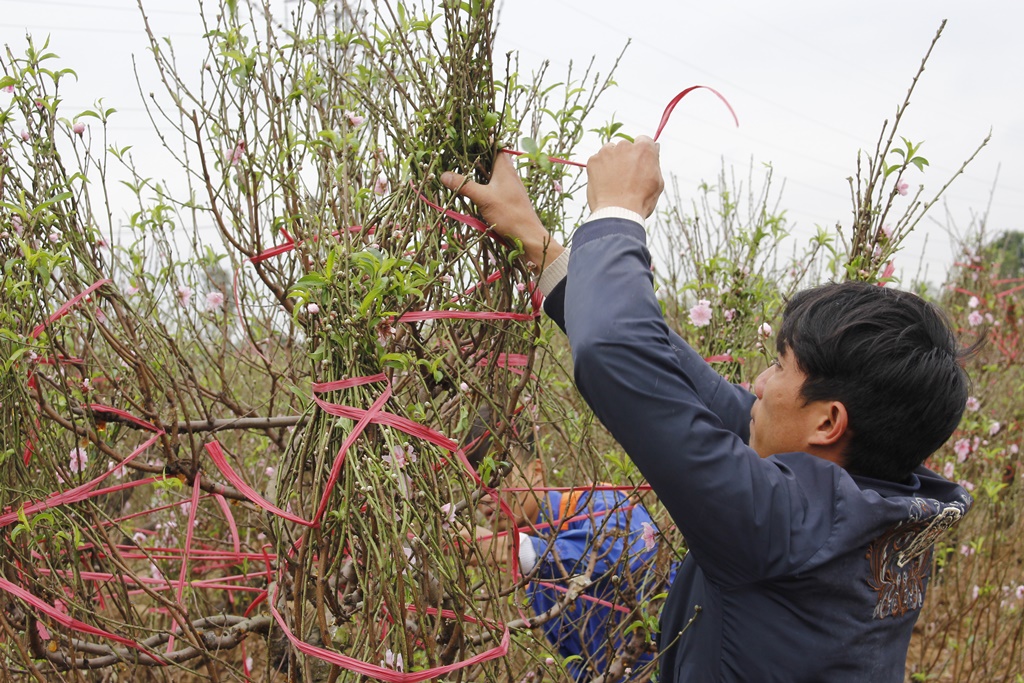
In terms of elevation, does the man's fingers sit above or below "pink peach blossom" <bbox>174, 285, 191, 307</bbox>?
below

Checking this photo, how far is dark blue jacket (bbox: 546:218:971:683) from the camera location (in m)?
1.22

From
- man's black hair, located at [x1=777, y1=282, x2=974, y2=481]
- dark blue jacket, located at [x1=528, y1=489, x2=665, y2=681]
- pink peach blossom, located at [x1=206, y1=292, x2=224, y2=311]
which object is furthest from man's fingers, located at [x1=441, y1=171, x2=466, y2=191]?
pink peach blossom, located at [x1=206, y1=292, x2=224, y2=311]

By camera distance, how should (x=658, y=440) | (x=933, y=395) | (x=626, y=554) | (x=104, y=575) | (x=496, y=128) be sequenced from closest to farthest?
(x=658, y=440) → (x=933, y=395) → (x=496, y=128) → (x=104, y=575) → (x=626, y=554)

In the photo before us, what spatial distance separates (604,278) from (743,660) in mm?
644

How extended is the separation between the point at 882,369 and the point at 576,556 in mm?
1506

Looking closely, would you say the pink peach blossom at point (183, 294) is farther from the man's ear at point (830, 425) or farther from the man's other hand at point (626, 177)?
the man's ear at point (830, 425)

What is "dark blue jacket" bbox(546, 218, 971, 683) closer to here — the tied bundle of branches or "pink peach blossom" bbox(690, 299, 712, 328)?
the tied bundle of branches

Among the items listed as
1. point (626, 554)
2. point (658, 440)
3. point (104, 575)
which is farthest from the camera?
point (626, 554)

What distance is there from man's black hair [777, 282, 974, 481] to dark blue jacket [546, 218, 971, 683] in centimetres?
8

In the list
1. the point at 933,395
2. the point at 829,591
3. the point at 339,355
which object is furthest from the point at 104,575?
the point at 933,395

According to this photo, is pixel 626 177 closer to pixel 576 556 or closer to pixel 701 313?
pixel 701 313

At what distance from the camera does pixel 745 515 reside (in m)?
1.21

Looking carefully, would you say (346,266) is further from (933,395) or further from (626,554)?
(626,554)

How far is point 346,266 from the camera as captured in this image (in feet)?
4.35
